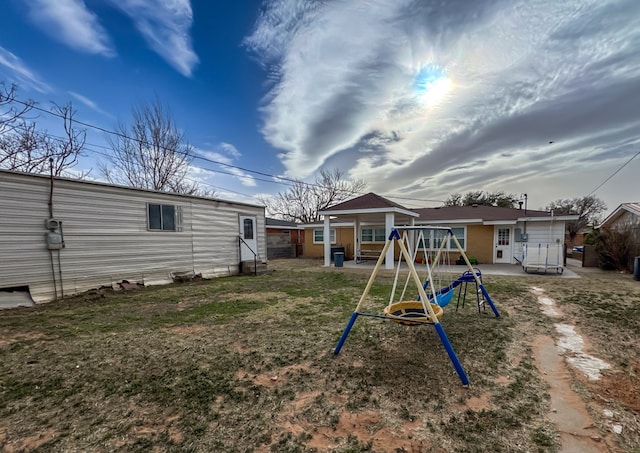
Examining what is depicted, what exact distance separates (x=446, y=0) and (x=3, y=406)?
10779 millimetres

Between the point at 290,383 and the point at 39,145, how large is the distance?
1631 cm

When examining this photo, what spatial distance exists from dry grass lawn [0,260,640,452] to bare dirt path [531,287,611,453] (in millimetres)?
64

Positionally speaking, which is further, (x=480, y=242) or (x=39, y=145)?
(x=480, y=242)

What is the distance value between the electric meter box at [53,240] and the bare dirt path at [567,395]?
31.2ft

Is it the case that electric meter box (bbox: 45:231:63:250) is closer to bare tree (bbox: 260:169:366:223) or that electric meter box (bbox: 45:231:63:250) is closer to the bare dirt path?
the bare dirt path

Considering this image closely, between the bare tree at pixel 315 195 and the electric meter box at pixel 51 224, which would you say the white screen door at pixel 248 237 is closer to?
the electric meter box at pixel 51 224

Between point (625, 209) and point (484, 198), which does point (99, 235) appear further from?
point (484, 198)

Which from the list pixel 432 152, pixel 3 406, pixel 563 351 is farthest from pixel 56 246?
pixel 432 152

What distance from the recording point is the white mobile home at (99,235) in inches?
236

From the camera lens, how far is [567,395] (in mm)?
2529

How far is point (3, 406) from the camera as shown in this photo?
238cm

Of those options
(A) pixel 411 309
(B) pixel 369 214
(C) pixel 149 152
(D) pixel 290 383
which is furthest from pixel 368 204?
(C) pixel 149 152

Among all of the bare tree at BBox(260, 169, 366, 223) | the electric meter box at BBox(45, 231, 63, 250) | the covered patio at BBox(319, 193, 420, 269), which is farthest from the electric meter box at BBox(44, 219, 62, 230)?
the bare tree at BBox(260, 169, 366, 223)

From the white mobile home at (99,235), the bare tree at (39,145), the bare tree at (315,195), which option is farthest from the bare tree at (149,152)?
the bare tree at (315,195)
